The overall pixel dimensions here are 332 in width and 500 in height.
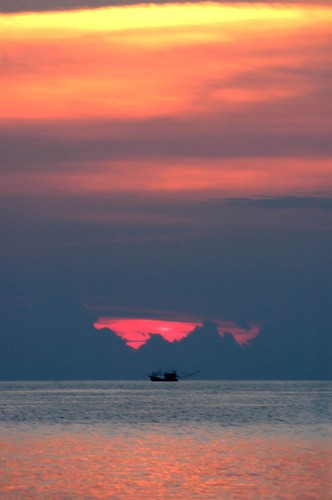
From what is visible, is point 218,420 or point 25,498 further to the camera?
point 218,420

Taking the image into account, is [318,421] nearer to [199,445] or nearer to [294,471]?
[199,445]

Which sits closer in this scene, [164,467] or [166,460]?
[164,467]

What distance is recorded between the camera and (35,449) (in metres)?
90.1

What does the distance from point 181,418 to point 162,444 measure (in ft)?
167

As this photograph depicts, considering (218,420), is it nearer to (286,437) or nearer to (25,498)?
(286,437)

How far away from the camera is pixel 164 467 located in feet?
253

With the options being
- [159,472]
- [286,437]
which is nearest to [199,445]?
[286,437]

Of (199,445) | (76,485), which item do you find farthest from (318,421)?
(76,485)

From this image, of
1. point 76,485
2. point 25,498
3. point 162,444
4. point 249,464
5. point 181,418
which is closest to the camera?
point 25,498

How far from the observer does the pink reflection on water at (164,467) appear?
213ft

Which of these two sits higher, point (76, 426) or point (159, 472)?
point (76, 426)

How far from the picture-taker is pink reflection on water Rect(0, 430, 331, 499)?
64812mm

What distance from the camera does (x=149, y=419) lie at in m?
144

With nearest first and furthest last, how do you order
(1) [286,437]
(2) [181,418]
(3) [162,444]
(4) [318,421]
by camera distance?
(3) [162,444]
(1) [286,437]
(4) [318,421]
(2) [181,418]
